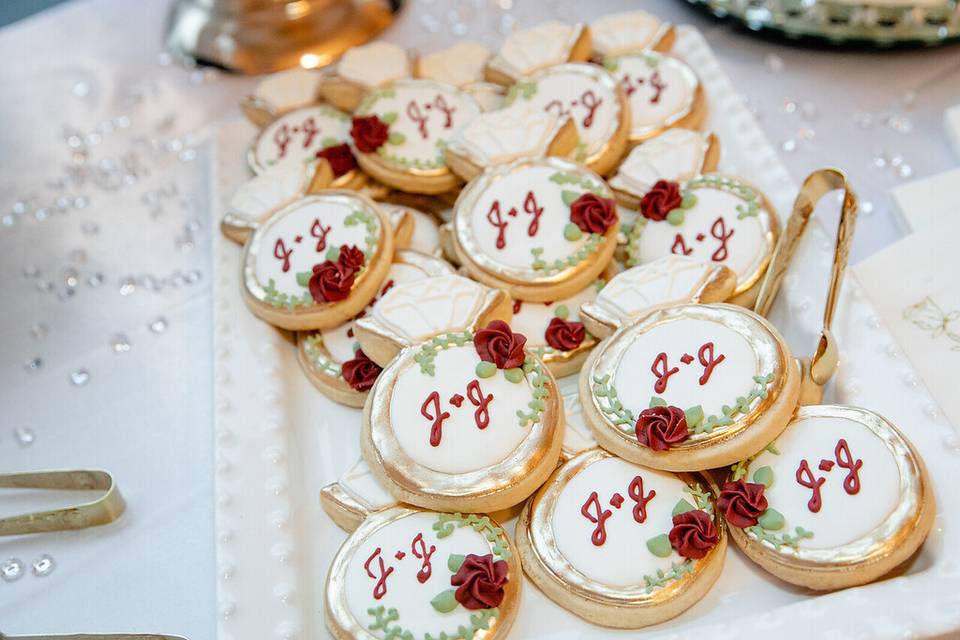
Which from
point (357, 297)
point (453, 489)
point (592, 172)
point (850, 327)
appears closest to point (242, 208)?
point (357, 297)

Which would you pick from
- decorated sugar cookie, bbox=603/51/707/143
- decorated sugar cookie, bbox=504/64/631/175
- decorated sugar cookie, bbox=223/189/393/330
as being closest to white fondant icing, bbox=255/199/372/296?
decorated sugar cookie, bbox=223/189/393/330

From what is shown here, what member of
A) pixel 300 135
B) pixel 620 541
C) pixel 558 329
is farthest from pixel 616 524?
pixel 300 135

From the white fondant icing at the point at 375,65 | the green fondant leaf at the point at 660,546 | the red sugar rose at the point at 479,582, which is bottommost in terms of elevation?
the red sugar rose at the point at 479,582

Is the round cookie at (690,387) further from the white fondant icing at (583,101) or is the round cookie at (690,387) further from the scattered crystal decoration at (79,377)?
the scattered crystal decoration at (79,377)

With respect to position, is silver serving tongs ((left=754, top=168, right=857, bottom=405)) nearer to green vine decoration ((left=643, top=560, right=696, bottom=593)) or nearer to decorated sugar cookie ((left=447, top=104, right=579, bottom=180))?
green vine decoration ((left=643, top=560, right=696, bottom=593))

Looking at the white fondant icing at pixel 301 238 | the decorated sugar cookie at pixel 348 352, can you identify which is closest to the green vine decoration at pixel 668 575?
the decorated sugar cookie at pixel 348 352

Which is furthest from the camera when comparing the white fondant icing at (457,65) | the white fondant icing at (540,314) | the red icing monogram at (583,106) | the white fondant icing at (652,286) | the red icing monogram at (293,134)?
the white fondant icing at (457,65)

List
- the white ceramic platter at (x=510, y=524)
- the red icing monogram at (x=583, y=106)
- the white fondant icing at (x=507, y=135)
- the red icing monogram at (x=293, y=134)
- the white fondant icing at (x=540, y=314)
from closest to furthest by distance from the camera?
the white ceramic platter at (x=510, y=524) < the white fondant icing at (x=540, y=314) < the white fondant icing at (x=507, y=135) < the red icing monogram at (x=583, y=106) < the red icing monogram at (x=293, y=134)
